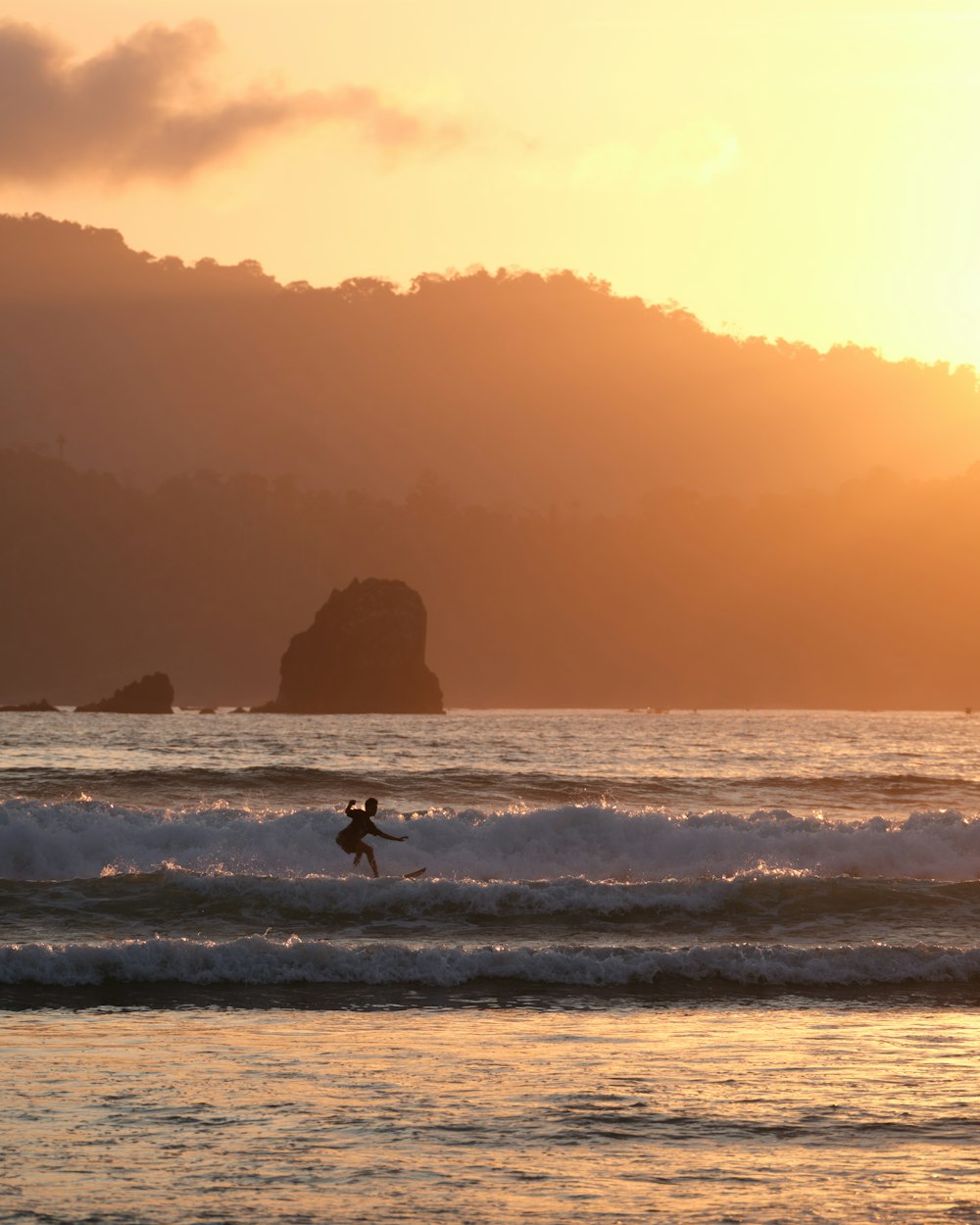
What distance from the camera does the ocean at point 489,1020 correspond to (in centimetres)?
968

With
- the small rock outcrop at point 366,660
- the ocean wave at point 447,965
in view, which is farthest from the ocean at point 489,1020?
the small rock outcrop at point 366,660

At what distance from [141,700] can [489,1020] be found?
147298mm

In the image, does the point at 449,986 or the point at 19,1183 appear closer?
the point at 19,1183

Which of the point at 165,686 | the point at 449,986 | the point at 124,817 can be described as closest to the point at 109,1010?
the point at 449,986

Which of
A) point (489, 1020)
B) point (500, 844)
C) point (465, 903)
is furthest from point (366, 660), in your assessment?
point (489, 1020)

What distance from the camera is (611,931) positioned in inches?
877

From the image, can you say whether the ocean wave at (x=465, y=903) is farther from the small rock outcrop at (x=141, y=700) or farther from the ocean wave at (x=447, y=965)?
the small rock outcrop at (x=141, y=700)

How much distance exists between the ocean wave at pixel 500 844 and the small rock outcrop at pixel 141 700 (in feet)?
413

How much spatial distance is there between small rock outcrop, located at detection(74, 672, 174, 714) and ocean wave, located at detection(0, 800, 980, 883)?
413 feet

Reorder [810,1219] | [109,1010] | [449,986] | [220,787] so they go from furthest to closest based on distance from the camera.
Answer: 1. [220,787]
2. [449,986]
3. [109,1010]
4. [810,1219]

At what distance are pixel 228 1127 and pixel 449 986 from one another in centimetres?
714

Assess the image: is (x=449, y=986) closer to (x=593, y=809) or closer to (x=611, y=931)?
(x=611, y=931)

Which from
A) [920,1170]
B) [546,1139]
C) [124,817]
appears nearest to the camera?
[920,1170]

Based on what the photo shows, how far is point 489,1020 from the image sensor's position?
51.1 ft
